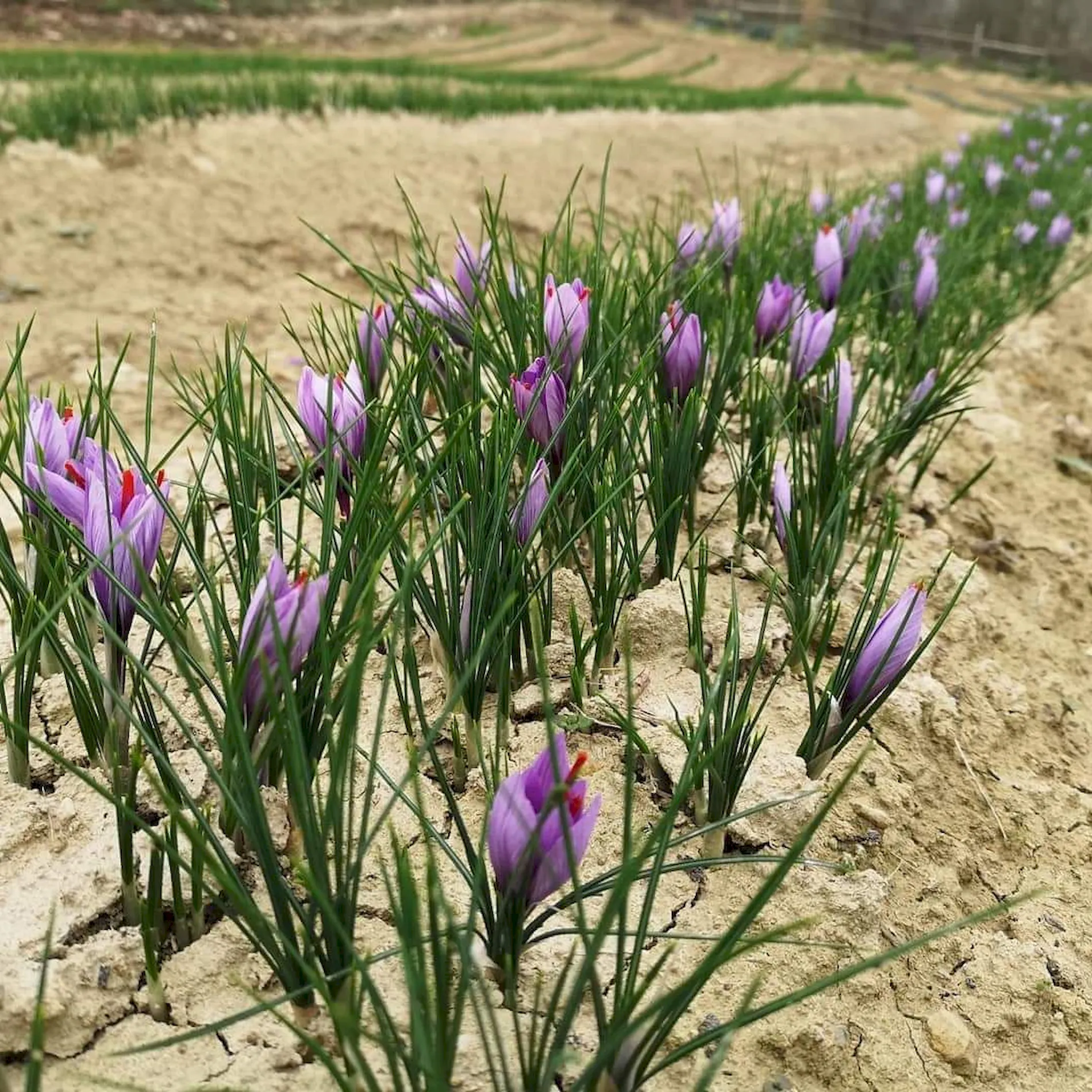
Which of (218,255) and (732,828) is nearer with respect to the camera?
(732,828)

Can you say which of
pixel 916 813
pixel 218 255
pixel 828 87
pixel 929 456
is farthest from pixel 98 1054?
pixel 828 87

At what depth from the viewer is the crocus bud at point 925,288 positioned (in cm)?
227

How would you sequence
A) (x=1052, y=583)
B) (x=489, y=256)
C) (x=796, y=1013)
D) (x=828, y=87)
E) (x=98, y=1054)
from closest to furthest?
(x=98, y=1054), (x=796, y=1013), (x=489, y=256), (x=1052, y=583), (x=828, y=87)

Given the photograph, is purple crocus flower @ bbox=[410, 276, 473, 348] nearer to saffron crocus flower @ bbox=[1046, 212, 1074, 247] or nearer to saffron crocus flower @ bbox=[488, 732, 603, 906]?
saffron crocus flower @ bbox=[488, 732, 603, 906]

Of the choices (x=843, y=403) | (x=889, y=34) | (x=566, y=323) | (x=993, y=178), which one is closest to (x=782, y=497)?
(x=843, y=403)

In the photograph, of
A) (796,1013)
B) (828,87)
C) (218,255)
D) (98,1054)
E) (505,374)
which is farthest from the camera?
(828,87)

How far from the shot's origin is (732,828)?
1186mm

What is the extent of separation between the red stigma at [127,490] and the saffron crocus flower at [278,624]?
7.2 inches

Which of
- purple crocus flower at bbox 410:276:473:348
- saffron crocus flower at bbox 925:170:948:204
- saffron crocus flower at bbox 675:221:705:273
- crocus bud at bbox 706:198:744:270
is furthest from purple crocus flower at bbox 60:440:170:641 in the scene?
saffron crocus flower at bbox 925:170:948:204

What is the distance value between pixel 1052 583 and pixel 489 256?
49.8 inches

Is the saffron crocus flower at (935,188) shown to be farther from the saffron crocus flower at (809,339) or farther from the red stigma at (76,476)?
the red stigma at (76,476)

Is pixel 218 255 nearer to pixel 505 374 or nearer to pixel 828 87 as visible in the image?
pixel 505 374

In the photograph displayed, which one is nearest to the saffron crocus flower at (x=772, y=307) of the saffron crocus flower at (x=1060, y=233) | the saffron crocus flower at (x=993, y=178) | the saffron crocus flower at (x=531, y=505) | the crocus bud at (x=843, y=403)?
the crocus bud at (x=843, y=403)

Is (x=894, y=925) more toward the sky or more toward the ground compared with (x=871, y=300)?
more toward the ground
